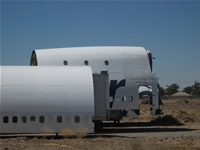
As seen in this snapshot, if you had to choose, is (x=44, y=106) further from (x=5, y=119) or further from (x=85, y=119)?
(x=85, y=119)

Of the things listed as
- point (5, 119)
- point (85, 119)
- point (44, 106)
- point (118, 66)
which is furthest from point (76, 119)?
point (118, 66)

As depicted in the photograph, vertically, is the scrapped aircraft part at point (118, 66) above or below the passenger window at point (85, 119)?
above

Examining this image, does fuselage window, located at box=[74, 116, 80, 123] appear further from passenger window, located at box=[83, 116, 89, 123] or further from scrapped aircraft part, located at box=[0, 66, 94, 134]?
passenger window, located at box=[83, 116, 89, 123]

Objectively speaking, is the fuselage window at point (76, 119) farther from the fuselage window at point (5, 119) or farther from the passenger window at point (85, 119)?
the fuselage window at point (5, 119)

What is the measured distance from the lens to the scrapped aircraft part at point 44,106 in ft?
90.4

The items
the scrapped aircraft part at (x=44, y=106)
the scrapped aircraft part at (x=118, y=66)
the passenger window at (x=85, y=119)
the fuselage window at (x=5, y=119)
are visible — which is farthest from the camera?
the scrapped aircraft part at (x=118, y=66)

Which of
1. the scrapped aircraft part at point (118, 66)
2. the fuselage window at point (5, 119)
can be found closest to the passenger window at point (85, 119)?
the fuselage window at point (5, 119)

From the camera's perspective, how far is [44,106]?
91.1 feet

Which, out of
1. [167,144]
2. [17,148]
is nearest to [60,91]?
[17,148]

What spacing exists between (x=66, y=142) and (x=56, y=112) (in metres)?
2.72

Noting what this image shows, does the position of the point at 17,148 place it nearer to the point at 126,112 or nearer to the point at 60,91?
the point at 60,91

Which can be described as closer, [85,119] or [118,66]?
[85,119]

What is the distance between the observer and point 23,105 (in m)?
27.7

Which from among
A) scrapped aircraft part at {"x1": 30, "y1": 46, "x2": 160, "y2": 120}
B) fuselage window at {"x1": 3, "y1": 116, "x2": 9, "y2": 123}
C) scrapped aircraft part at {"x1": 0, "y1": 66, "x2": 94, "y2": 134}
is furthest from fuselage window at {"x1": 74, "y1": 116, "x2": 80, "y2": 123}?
scrapped aircraft part at {"x1": 30, "y1": 46, "x2": 160, "y2": 120}
